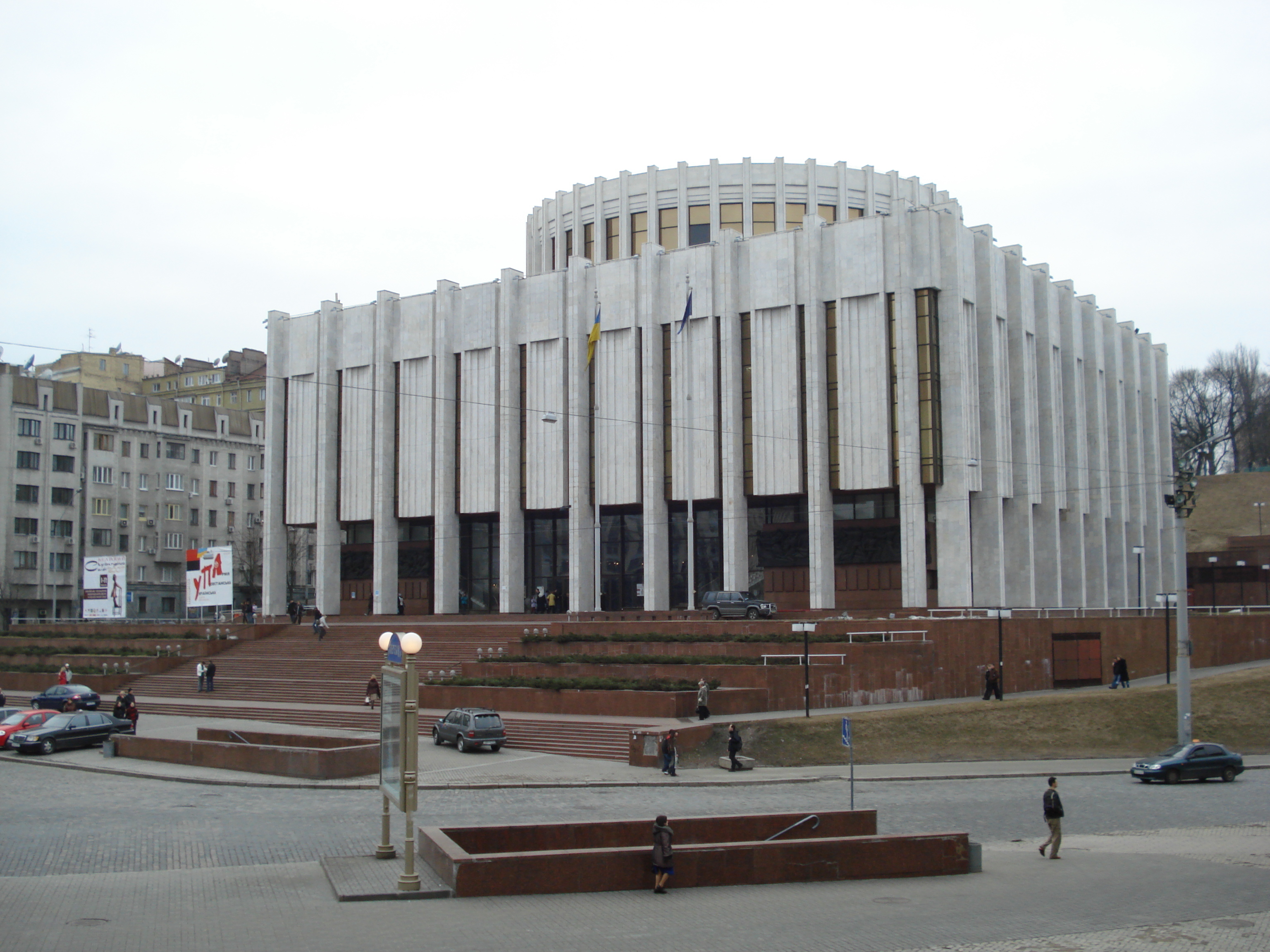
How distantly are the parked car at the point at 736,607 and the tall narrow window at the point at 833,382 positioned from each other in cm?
999

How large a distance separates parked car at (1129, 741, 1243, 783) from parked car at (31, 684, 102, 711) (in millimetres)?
34743

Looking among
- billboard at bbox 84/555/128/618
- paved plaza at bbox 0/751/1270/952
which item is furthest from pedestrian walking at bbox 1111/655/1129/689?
billboard at bbox 84/555/128/618

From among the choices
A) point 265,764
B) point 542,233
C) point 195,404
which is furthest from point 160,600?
point 265,764

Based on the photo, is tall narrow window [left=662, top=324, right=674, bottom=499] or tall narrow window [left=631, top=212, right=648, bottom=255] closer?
tall narrow window [left=662, top=324, right=674, bottom=499]

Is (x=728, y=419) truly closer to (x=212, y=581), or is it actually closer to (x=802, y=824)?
(x=212, y=581)

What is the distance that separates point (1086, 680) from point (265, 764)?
1280 inches

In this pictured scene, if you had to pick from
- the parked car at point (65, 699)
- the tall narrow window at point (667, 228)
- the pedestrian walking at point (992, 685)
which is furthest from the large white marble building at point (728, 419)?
the parked car at point (65, 699)

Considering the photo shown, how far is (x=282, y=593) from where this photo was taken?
240 ft

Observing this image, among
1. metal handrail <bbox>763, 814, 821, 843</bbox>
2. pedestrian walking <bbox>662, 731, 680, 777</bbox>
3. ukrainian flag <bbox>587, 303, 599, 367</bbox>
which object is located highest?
ukrainian flag <bbox>587, 303, 599, 367</bbox>

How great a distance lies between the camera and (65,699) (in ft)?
142

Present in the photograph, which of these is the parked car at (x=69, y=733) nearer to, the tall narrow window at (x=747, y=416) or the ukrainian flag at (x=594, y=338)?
the ukrainian flag at (x=594, y=338)

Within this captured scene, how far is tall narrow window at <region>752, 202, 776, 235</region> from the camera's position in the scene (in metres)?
70.8

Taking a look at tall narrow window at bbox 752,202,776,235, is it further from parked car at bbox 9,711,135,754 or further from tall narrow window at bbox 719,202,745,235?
parked car at bbox 9,711,135,754

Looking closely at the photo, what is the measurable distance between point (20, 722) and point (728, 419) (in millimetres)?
34160
